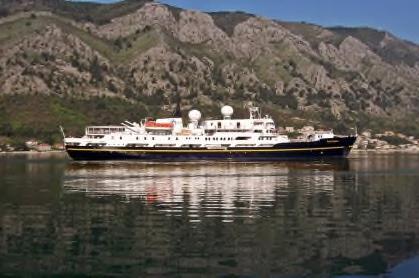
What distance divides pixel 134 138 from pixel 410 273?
108 metres

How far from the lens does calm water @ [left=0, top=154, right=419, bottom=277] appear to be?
88.0 feet

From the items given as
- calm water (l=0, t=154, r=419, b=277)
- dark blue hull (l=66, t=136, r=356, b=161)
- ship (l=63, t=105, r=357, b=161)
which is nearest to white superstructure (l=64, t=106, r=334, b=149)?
ship (l=63, t=105, r=357, b=161)

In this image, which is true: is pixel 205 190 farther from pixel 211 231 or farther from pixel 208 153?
pixel 208 153

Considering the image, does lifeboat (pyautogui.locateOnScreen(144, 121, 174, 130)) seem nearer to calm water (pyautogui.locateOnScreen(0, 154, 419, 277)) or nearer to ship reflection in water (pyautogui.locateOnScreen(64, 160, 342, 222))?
ship reflection in water (pyautogui.locateOnScreen(64, 160, 342, 222))

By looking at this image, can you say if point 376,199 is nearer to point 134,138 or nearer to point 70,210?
point 70,210

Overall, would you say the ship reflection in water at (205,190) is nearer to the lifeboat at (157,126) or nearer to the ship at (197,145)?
the ship at (197,145)

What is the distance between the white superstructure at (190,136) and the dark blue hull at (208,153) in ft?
3.82

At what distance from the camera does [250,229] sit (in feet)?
117

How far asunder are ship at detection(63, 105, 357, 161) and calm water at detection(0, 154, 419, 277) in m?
67.8

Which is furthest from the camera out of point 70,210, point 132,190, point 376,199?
point 132,190

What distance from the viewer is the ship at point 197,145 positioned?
129125 mm

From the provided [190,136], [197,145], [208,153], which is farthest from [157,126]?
[208,153]

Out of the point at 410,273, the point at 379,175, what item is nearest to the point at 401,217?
the point at 410,273

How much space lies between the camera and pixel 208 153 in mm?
131250
